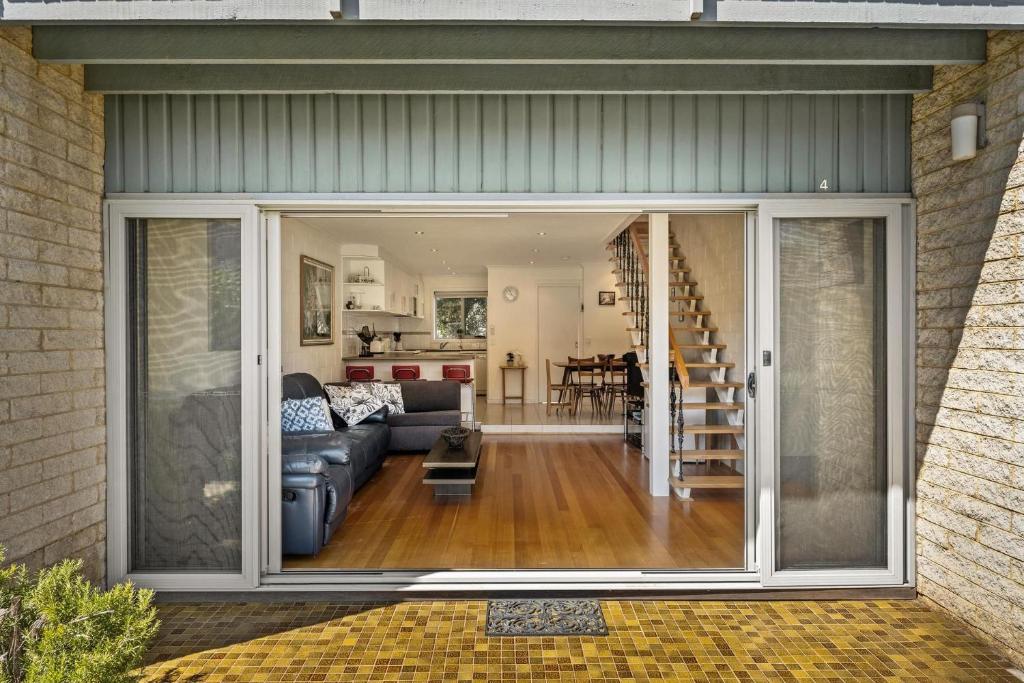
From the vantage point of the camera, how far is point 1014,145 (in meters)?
2.49

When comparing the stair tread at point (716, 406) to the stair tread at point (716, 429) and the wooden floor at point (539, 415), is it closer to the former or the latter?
the stair tread at point (716, 429)

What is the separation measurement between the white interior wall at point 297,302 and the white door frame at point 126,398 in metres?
2.06

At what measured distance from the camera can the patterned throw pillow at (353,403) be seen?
5.77m

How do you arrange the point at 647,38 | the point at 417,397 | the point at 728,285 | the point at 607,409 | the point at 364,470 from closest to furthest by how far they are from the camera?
the point at 647,38
the point at 364,470
the point at 728,285
the point at 417,397
the point at 607,409

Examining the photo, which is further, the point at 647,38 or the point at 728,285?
the point at 728,285

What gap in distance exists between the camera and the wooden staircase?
16.5 feet

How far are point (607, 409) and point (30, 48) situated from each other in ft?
26.6

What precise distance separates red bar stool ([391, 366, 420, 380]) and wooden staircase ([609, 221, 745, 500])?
9.61ft

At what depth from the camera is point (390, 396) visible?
6613 mm

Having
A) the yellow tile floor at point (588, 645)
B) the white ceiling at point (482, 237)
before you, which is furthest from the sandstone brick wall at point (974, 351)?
the white ceiling at point (482, 237)

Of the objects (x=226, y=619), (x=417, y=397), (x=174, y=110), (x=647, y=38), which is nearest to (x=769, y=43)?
(x=647, y=38)

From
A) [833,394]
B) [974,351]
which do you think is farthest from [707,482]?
[974,351]

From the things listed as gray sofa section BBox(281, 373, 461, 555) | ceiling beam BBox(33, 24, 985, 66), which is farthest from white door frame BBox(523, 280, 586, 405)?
ceiling beam BBox(33, 24, 985, 66)

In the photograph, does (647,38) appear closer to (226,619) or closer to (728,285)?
(226,619)
